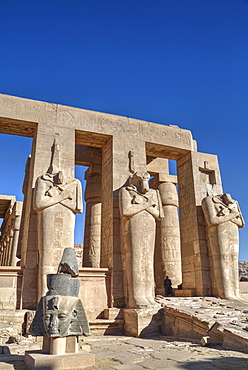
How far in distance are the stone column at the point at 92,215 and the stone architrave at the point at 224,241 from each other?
15.4 ft

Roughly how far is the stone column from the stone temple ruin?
1.13 ft

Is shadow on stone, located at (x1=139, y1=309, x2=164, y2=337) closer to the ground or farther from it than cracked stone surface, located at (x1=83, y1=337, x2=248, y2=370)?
farther from it

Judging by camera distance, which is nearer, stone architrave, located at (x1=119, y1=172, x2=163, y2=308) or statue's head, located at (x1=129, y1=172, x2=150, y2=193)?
stone architrave, located at (x1=119, y1=172, x2=163, y2=308)

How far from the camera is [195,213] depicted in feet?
37.4

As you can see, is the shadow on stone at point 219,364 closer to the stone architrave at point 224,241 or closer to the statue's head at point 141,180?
the stone architrave at point 224,241

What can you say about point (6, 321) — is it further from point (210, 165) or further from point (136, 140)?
point (210, 165)

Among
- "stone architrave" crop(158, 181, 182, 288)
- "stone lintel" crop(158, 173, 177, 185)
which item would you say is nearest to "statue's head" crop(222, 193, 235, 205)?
"stone architrave" crop(158, 181, 182, 288)

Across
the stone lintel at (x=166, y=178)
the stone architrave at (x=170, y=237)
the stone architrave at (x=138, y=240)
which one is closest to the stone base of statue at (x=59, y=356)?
the stone architrave at (x=138, y=240)

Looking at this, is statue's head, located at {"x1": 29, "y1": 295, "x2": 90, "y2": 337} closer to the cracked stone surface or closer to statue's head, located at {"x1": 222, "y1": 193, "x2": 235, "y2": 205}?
the cracked stone surface

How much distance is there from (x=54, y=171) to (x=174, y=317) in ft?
16.3

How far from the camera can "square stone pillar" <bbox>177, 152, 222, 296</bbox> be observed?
10797 millimetres

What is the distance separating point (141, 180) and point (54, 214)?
108 inches

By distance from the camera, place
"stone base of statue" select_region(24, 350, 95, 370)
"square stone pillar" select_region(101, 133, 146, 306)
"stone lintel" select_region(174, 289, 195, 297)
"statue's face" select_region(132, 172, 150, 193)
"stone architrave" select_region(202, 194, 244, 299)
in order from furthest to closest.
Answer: "stone lintel" select_region(174, 289, 195, 297)
"stone architrave" select_region(202, 194, 244, 299)
"statue's face" select_region(132, 172, 150, 193)
"square stone pillar" select_region(101, 133, 146, 306)
"stone base of statue" select_region(24, 350, 95, 370)

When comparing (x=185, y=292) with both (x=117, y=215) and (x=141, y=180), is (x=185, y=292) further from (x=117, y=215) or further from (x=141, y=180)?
(x=141, y=180)
